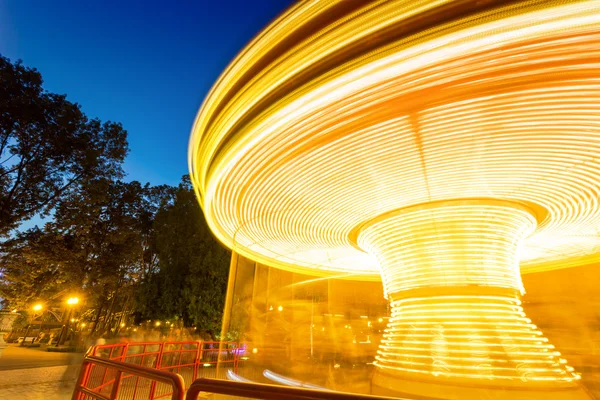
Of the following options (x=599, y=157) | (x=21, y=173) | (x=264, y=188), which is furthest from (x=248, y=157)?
(x=21, y=173)

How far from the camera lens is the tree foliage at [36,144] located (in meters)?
14.3

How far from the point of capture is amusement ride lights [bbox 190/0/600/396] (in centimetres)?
285

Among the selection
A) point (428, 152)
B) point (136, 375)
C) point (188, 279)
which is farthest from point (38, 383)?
point (428, 152)

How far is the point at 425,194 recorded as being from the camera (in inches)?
207

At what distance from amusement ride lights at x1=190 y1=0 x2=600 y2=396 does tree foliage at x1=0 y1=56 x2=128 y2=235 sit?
13411 mm

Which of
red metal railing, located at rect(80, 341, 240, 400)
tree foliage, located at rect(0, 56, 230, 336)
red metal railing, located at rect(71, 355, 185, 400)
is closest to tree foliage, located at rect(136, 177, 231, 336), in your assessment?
tree foliage, located at rect(0, 56, 230, 336)

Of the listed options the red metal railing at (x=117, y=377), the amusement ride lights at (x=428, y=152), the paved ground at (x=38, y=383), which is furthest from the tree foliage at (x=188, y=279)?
the red metal railing at (x=117, y=377)

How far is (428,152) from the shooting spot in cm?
412

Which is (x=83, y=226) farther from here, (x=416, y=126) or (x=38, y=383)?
(x=416, y=126)

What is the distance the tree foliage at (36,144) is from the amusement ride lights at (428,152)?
13.4 metres

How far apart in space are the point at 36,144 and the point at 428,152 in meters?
17.9

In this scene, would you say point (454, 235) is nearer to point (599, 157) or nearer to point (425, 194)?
point (425, 194)

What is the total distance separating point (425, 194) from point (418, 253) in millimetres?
990

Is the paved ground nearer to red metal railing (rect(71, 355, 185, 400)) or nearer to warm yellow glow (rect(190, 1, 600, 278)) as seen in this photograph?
red metal railing (rect(71, 355, 185, 400))
